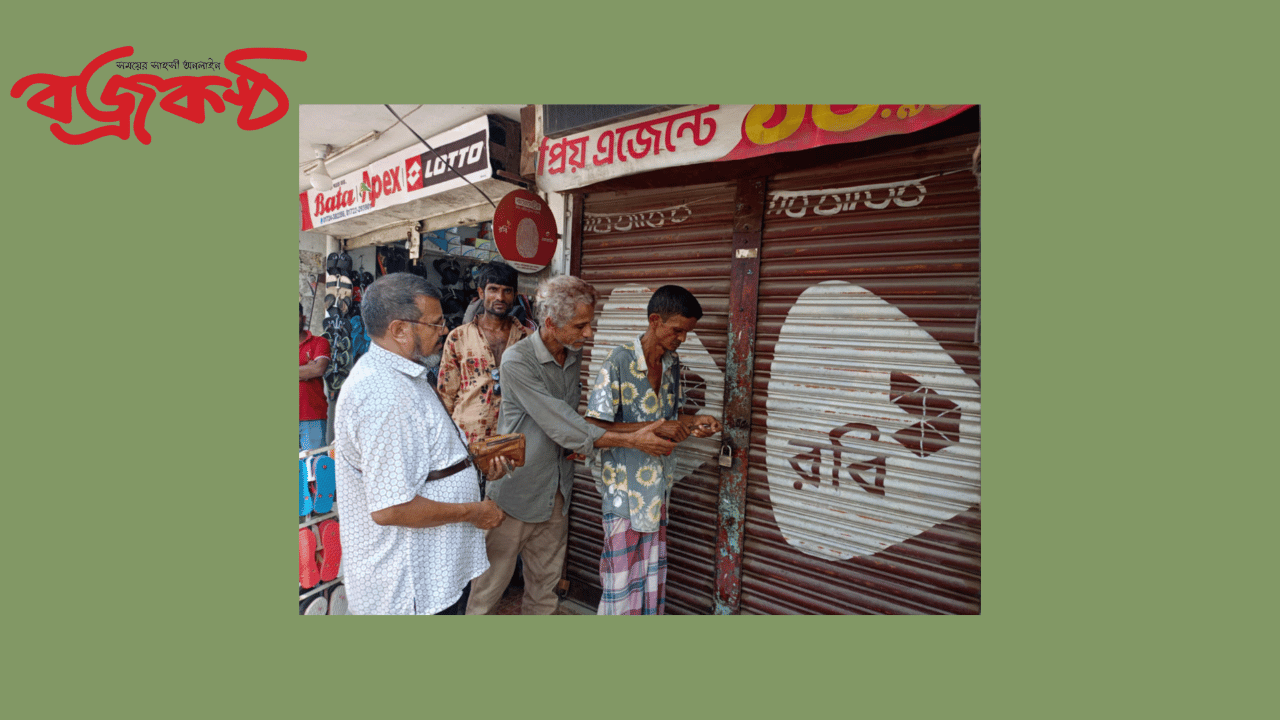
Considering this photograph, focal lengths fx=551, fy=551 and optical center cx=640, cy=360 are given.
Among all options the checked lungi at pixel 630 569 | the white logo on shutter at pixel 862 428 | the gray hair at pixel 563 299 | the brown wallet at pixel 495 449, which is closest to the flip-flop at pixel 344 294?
the gray hair at pixel 563 299

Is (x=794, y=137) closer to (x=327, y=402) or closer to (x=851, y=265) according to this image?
(x=851, y=265)

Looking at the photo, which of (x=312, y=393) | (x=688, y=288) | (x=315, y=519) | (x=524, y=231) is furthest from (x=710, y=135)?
(x=315, y=519)

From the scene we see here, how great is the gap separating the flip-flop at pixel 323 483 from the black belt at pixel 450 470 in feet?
3.88

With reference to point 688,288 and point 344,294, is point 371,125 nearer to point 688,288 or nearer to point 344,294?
point 344,294

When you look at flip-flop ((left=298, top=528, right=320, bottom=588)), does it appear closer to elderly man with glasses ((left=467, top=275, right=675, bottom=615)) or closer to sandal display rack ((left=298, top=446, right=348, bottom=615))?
sandal display rack ((left=298, top=446, right=348, bottom=615))

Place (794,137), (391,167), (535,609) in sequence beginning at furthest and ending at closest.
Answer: (391,167) < (535,609) < (794,137)

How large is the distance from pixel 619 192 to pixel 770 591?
104 inches

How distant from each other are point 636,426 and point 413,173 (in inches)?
105

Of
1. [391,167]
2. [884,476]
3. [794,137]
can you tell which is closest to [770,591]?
[884,476]

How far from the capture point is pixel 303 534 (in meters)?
3.00

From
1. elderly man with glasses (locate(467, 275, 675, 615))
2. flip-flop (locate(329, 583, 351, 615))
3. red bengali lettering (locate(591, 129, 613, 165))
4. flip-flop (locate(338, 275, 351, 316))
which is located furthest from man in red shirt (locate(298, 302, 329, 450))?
red bengali lettering (locate(591, 129, 613, 165))

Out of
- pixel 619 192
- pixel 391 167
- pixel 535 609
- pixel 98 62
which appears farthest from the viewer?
pixel 391 167

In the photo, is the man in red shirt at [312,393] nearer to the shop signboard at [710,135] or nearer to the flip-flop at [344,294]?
the flip-flop at [344,294]

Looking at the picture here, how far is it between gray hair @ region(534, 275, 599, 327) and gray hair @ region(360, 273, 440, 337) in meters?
0.72
